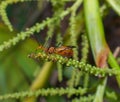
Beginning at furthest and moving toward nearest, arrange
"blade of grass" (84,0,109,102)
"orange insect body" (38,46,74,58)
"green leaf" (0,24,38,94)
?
"green leaf" (0,24,38,94)
"blade of grass" (84,0,109,102)
"orange insect body" (38,46,74,58)

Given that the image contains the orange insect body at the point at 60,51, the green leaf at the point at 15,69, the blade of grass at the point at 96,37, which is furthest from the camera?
the green leaf at the point at 15,69

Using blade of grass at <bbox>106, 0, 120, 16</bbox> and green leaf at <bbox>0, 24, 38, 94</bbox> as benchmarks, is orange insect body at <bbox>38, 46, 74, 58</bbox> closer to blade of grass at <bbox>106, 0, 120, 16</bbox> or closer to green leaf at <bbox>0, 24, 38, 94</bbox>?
blade of grass at <bbox>106, 0, 120, 16</bbox>

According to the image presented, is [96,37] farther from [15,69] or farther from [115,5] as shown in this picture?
[15,69]

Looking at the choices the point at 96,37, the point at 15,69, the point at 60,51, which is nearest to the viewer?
the point at 60,51

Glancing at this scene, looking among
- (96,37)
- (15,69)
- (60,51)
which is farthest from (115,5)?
(15,69)

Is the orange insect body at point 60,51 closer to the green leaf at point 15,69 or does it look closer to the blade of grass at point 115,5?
the blade of grass at point 115,5

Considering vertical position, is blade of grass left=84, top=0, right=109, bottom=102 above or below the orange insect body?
above

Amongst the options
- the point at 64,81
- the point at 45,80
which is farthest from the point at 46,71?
the point at 64,81

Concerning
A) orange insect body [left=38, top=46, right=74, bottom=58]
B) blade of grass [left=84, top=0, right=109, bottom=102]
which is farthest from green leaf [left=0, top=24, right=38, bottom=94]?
orange insect body [left=38, top=46, right=74, bottom=58]

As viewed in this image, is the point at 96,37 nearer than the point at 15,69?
Yes

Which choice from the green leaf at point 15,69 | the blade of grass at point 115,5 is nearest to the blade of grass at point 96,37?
the blade of grass at point 115,5

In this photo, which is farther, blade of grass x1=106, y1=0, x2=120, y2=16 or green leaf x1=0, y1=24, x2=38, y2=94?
green leaf x1=0, y1=24, x2=38, y2=94
